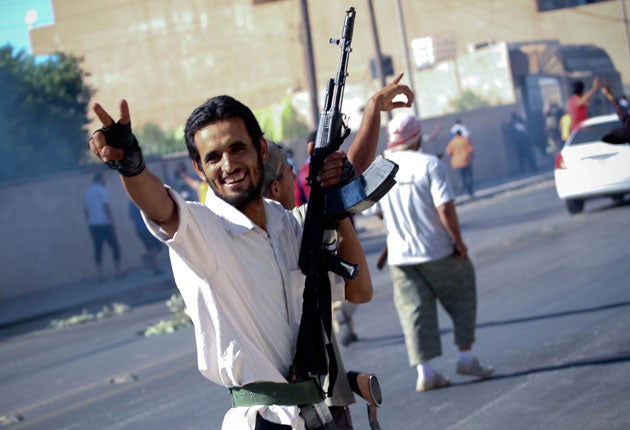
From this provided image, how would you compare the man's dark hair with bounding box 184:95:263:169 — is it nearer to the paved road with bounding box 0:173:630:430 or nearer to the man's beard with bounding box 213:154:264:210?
the man's beard with bounding box 213:154:264:210

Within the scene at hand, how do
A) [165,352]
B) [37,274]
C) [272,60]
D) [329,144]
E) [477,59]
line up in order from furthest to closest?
[272,60] < [477,59] < [37,274] < [165,352] < [329,144]

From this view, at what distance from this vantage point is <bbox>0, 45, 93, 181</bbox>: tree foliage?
80.4 ft

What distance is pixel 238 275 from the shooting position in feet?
9.73

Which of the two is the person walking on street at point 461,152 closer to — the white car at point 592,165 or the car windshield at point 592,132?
the white car at point 592,165

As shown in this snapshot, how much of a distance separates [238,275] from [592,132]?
14755 millimetres

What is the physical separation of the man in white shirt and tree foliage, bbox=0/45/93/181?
2164 centimetres

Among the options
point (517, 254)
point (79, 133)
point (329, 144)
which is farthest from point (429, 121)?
point (329, 144)

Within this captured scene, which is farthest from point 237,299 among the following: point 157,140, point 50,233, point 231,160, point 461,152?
point 157,140

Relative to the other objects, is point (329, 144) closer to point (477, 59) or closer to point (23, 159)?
point (23, 159)

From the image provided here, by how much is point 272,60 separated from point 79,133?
80.0ft

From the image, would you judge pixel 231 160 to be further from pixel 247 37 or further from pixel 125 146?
pixel 247 37

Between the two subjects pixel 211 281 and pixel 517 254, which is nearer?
pixel 211 281

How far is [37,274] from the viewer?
792 inches

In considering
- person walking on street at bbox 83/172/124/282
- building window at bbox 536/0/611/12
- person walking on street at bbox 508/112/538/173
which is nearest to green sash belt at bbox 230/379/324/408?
person walking on street at bbox 83/172/124/282
